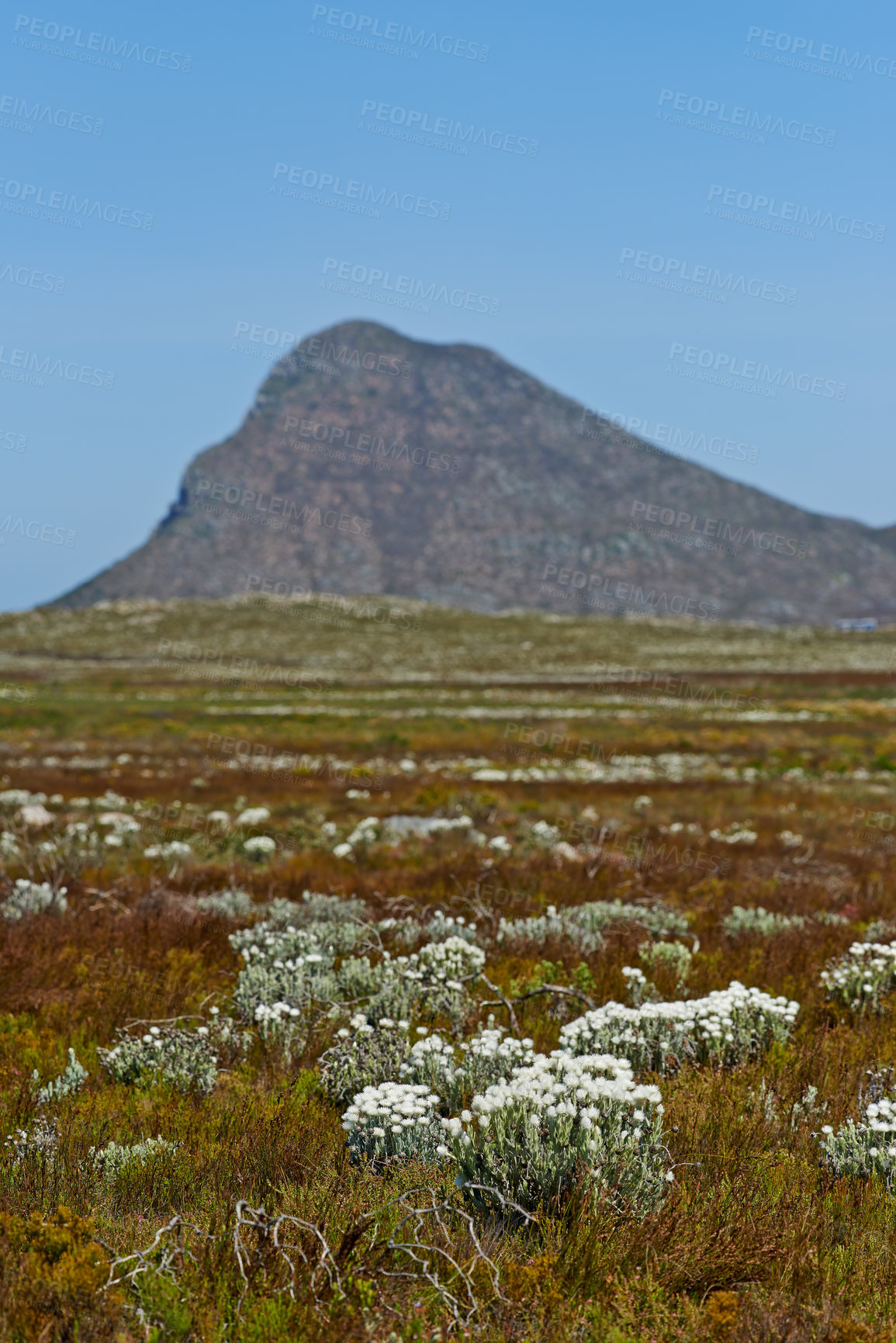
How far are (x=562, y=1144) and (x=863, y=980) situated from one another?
3863 mm

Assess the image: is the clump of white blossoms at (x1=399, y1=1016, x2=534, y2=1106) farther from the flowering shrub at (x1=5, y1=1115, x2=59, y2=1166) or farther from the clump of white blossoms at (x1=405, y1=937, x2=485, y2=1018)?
the flowering shrub at (x1=5, y1=1115, x2=59, y2=1166)

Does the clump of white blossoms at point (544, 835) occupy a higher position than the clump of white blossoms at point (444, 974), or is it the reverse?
the clump of white blossoms at point (444, 974)

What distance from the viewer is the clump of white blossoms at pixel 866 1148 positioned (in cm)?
372

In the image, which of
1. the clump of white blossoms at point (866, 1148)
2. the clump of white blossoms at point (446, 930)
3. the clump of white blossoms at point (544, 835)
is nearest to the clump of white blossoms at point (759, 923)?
the clump of white blossoms at point (446, 930)

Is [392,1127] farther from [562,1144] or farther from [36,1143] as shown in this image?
[36,1143]

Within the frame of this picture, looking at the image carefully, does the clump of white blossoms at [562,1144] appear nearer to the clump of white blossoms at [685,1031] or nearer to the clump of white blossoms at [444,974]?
the clump of white blossoms at [685,1031]

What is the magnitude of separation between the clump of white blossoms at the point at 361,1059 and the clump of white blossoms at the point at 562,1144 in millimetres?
904

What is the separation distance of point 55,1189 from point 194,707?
50.2m

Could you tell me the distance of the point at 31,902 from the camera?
8422 millimetres

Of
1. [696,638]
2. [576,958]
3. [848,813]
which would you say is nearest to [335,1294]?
[576,958]

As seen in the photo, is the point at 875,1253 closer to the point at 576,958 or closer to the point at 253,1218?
the point at 253,1218

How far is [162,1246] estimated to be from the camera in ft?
9.96

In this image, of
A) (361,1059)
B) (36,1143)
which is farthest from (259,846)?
(36,1143)

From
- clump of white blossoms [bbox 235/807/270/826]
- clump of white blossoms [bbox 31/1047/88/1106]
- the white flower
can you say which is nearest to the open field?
clump of white blossoms [bbox 31/1047/88/1106]
